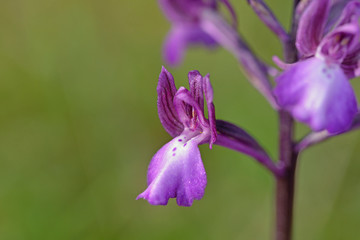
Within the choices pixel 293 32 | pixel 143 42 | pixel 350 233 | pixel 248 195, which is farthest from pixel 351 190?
pixel 143 42

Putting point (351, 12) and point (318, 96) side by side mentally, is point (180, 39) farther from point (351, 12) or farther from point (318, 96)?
point (318, 96)

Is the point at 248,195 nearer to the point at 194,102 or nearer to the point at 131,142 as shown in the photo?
the point at 131,142

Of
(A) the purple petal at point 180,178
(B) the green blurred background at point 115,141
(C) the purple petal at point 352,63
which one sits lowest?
(B) the green blurred background at point 115,141

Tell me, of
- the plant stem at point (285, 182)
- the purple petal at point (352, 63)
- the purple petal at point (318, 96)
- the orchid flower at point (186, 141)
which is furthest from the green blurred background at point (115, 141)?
the purple petal at point (318, 96)

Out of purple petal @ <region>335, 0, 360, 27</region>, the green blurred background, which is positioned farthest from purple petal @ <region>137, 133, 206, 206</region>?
the green blurred background

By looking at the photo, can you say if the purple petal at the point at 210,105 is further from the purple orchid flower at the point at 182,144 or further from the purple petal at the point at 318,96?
the purple petal at the point at 318,96

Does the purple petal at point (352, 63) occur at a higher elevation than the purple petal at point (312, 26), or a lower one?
lower

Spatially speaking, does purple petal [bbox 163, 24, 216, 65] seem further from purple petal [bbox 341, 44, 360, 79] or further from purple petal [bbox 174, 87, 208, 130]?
purple petal [bbox 341, 44, 360, 79]
